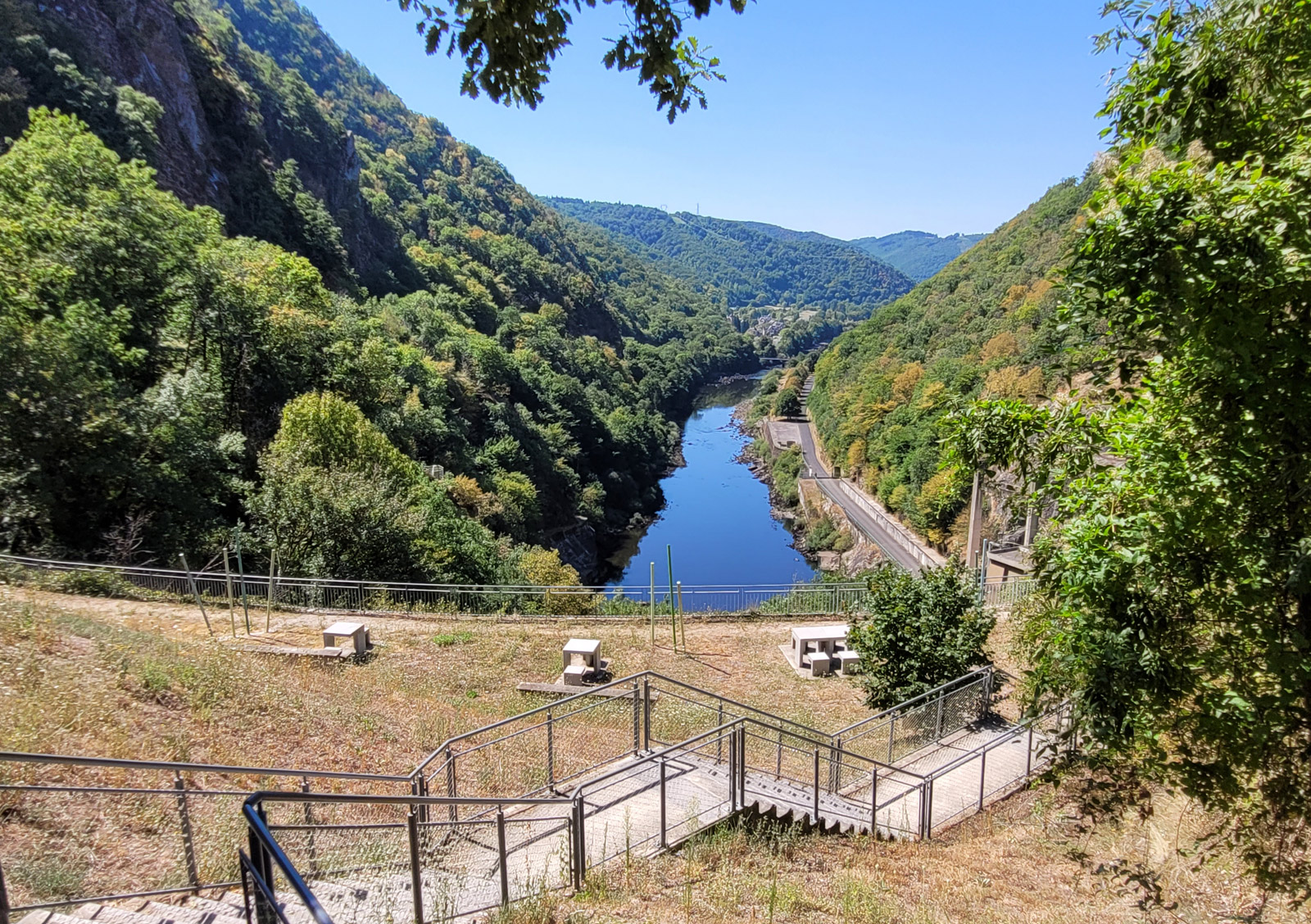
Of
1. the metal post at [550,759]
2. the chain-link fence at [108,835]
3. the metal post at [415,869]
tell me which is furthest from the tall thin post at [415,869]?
the metal post at [550,759]

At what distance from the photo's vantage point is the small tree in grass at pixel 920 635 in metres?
12.5

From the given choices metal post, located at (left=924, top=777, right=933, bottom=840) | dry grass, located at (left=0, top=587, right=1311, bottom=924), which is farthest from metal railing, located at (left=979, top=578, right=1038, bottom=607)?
metal post, located at (left=924, top=777, right=933, bottom=840)

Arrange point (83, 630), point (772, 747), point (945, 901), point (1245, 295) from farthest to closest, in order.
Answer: point (772, 747)
point (83, 630)
point (945, 901)
point (1245, 295)

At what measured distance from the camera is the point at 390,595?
1895cm

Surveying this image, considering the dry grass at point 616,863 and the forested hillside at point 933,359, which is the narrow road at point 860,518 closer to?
the forested hillside at point 933,359

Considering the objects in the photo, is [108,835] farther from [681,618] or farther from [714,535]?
[714,535]

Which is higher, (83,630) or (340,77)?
(340,77)

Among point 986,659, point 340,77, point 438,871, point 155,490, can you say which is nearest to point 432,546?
point 155,490

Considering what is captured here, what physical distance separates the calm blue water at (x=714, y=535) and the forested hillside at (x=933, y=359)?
9.59 meters

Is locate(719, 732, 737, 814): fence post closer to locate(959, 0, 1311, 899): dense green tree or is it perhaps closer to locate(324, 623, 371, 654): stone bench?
locate(959, 0, 1311, 899): dense green tree

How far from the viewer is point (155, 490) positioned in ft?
65.9

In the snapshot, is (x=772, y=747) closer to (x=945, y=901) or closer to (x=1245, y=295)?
(x=945, y=901)

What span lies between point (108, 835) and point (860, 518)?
5543 cm

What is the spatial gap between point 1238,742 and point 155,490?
2350 cm
